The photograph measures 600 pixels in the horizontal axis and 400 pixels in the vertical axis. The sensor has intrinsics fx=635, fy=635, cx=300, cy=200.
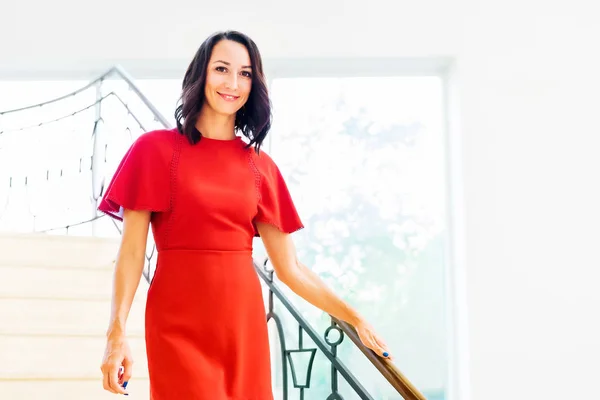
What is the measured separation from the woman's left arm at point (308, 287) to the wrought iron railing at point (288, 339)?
0.05m

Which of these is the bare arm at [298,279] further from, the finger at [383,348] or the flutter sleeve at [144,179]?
the flutter sleeve at [144,179]

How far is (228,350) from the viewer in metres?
1.25

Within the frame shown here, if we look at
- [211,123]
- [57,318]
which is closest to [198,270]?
[211,123]

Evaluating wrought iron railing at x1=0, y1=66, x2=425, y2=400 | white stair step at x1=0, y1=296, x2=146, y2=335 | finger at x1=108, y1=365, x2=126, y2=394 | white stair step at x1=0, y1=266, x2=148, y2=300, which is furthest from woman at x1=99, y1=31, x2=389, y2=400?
white stair step at x1=0, y1=266, x2=148, y2=300

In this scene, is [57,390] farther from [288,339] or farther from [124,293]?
A: [288,339]

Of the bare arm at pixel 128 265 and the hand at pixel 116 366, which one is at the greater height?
the bare arm at pixel 128 265

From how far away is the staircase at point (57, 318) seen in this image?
2295 millimetres

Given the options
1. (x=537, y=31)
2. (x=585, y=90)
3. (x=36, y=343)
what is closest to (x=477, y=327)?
(x=585, y=90)

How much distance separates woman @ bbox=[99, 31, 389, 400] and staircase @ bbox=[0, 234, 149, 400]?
1.23 metres

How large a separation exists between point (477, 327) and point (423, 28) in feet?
5.90

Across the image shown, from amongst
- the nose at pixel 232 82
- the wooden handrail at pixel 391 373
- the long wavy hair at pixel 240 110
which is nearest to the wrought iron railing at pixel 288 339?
the wooden handrail at pixel 391 373

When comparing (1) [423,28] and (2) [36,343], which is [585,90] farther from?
(2) [36,343]

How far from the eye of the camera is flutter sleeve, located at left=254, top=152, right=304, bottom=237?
4.62ft

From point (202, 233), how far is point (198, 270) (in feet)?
0.24
